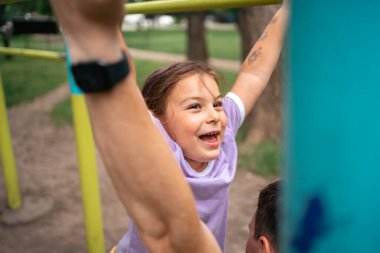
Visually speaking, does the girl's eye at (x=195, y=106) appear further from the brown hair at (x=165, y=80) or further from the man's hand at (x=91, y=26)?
the man's hand at (x=91, y=26)

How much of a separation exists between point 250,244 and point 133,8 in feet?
2.65

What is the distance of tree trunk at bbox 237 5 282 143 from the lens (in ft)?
11.4

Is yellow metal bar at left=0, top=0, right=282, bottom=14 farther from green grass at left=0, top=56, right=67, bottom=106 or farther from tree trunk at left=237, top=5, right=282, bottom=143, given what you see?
green grass at left=0, top=56, right=67, bottom=106

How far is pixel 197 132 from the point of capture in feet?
3.11

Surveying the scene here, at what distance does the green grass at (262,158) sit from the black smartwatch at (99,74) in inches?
115

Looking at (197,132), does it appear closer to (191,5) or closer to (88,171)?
(191,5)

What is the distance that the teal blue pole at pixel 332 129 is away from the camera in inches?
10.7

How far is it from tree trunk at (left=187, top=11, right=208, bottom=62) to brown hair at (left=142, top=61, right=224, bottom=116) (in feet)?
19.9

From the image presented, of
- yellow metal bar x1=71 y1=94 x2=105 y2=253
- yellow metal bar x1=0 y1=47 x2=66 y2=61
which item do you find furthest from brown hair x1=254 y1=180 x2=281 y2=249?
yellow metal bar x1=0 y1=47 x2=66 y2=61

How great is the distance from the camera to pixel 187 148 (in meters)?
0.96

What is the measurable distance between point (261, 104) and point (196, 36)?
385 cm

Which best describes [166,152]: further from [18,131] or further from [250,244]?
[18,131]

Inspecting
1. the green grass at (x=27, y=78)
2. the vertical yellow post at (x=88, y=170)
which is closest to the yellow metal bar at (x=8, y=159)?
the vertical yellow post at (x=88, y=170)

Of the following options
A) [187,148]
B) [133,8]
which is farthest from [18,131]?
[187,148]
